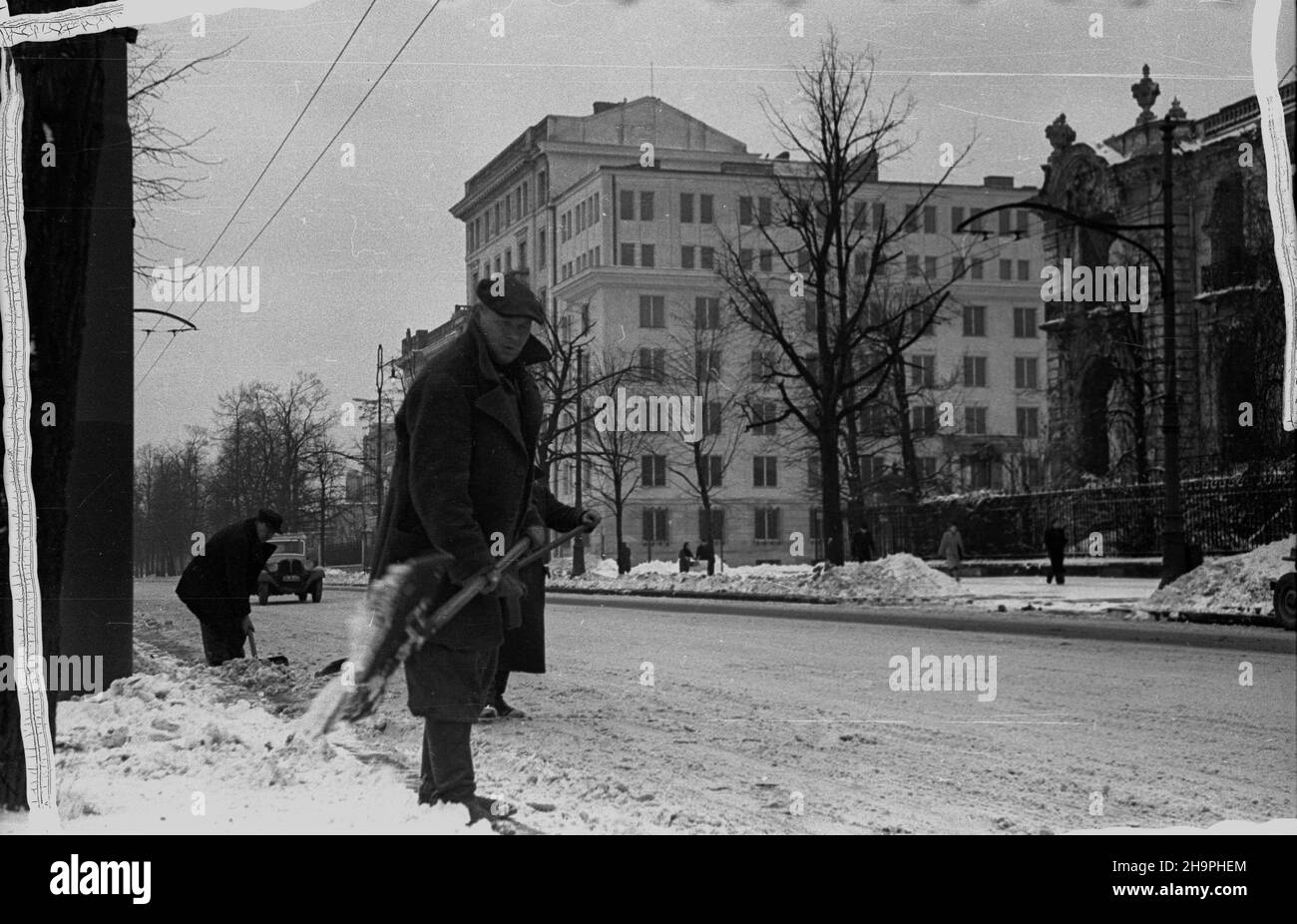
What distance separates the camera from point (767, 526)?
5.30 metres

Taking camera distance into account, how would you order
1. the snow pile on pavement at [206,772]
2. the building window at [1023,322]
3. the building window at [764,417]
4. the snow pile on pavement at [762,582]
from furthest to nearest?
1. the building window at [1023,322]
2. the snow pile on pavement at [762,582]
3. the building window at [764,417]
4. the snow pile on pavement at [206,772]

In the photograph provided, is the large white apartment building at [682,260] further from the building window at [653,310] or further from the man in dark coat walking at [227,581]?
the man in dark coat walking at [227,581]

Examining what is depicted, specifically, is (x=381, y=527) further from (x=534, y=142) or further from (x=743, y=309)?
(x=743, y=309)

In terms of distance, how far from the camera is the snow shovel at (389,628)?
3684mm

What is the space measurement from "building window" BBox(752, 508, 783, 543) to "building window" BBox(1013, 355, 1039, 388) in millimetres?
2162

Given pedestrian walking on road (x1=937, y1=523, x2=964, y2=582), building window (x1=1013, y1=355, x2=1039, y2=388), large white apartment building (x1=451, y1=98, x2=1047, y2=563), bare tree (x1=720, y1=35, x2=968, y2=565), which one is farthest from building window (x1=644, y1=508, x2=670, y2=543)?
pedestrian walking on road (x1=937, y1=523, x2=964, y2=582)

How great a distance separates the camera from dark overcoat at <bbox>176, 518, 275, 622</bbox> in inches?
149

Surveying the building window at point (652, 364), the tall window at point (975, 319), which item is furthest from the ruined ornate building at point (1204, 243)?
the building window at point (652, 364)

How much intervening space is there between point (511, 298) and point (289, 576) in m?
0.84

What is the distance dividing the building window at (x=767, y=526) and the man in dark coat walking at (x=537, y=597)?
861 millimetres

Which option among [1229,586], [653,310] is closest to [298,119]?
[653,310]

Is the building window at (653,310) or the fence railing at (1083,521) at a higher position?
the building window at (653,310)

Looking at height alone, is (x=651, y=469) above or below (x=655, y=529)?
above

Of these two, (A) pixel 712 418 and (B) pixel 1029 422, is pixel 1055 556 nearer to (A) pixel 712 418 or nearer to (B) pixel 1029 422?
(B) pixel 1029 422
